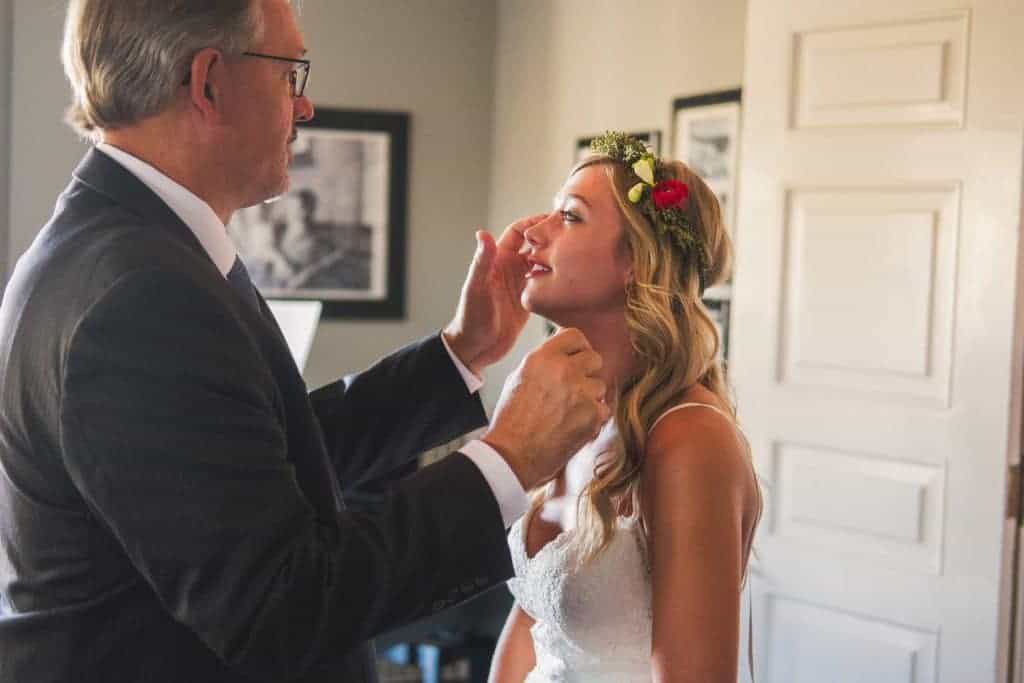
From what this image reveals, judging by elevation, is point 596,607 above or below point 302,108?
below

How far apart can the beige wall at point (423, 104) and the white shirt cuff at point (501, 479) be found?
3.34 metres

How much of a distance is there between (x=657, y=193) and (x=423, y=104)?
2.84 metres

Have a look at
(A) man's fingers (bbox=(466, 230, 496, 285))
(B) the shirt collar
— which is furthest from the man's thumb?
(B) the shirt collar

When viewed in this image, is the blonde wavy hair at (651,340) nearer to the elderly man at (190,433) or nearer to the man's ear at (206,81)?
the elderly man at (190,433)

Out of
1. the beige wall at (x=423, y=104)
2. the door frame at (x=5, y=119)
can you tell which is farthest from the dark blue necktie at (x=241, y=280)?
the beige wall at (x=423, y=104)

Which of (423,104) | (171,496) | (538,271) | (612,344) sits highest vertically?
(423,104)

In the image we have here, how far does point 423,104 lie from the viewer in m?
4.56

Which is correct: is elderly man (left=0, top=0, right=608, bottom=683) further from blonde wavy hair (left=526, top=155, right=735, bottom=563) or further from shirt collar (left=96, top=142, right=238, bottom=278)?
blonde wavy hair (left=526, top=155, right=735, bottom=563)

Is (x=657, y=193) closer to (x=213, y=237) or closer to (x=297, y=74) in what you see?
(x=297, y=74)

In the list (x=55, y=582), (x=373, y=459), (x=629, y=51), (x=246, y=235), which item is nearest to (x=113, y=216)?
(x=55, y=582)

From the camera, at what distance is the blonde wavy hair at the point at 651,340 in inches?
71.6

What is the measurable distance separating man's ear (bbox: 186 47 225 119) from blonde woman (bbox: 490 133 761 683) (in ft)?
2.30

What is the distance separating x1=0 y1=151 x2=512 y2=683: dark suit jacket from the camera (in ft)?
3.40

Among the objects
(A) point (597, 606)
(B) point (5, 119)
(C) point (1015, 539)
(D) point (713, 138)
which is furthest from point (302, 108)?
(B) point (5, 119)
